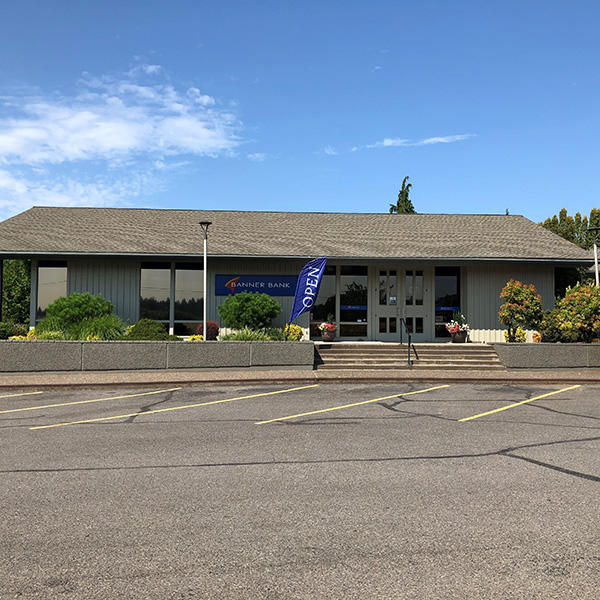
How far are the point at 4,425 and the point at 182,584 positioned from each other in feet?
23.3

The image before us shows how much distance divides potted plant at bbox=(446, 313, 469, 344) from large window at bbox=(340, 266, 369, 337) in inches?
135

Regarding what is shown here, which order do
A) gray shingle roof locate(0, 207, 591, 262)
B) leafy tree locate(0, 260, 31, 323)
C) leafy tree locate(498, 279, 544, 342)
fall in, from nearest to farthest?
1. leafy tree locate(498, 279, 544, 342)
2. gray shingle roof locate(0, 207, 591, 262)
3. leafy tree locate(0, 260, 31, 323)

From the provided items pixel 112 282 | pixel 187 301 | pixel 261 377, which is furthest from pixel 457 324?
pixel 112 282

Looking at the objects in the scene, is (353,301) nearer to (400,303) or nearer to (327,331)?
(400,303)

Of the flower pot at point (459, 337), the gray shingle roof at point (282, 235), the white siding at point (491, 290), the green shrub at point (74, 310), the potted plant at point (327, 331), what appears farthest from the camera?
the white siding at point (491, 290)

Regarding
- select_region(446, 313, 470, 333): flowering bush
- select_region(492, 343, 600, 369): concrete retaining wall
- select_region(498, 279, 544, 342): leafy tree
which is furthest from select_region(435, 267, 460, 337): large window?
select_region(492, 343, 600, 369): concrete retaining wall

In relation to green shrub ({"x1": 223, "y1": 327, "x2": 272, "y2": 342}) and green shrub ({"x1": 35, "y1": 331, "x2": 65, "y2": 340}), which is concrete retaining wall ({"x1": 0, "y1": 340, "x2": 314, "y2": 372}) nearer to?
green shrub ({"x1": 223, "y1": 327, "x2": 272, "y2": 342})

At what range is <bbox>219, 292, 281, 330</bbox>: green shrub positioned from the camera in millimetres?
20281

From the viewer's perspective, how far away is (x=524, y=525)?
4.61 m

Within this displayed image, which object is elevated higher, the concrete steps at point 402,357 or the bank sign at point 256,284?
the bank sign at point 256,284

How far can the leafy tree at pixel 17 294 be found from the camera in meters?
36.9

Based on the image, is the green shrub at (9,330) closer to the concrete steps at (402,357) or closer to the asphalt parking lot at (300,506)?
the asphalt parking lot at (300,506)

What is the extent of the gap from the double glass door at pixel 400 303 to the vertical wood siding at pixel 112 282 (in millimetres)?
9702

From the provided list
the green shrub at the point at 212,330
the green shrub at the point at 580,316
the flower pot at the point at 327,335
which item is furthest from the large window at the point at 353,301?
the green shrub at the point at 580,316
